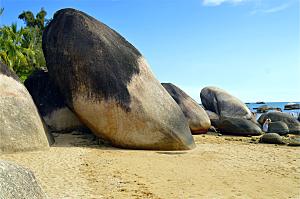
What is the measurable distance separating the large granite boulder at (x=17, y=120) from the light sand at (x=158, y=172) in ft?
1.12

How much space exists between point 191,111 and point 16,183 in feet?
41.7

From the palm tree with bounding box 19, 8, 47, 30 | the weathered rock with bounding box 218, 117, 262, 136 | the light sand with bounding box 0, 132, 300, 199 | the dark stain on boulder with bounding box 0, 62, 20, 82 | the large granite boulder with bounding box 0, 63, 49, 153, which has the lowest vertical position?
the light sand with bounding box 0, 132, 300, 199

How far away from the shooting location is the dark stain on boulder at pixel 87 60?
10102 mm

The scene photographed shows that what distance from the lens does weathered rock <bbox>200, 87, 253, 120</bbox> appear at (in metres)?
20.8

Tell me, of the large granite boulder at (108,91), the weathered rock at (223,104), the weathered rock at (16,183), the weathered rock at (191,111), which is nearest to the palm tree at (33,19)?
the weathered rock at (223,104)

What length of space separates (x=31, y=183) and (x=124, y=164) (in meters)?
4.51

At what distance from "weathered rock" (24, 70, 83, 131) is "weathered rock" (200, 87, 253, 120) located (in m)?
11.5

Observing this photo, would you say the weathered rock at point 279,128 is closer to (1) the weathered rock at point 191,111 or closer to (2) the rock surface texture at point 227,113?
(2) the rock surface texture at point 227,113

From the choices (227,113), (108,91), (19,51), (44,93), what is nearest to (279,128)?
(227,113)

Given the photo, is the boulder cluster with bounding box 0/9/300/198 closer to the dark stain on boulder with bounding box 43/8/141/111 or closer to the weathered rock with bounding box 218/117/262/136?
the dark stain on boulder with bounding box 43/8/141/111

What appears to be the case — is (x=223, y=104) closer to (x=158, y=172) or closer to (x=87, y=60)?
(x=87, y=60)

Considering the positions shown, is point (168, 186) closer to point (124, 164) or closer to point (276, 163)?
point (124, 164)

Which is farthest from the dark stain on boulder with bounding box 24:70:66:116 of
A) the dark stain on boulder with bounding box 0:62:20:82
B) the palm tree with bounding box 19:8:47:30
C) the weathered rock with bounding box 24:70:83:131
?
the palm tree with bounding box 19:8:47:30

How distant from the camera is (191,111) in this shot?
1558 cm
